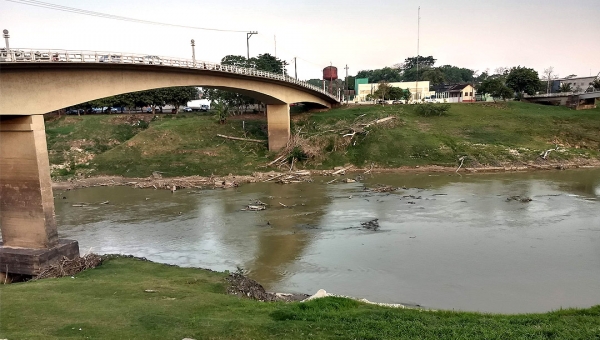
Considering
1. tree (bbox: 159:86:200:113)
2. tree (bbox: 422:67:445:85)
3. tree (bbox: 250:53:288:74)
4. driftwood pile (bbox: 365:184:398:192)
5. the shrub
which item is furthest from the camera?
tree (bbox: 422:67:445:85)

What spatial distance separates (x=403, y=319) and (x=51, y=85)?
19.8m

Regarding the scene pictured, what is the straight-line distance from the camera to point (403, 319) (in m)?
9.79

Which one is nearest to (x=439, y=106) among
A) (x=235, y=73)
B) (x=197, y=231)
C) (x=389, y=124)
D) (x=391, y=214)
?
(x=389, y=124)

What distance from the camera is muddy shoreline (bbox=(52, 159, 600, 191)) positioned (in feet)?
129

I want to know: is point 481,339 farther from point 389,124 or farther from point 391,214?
point 389,124

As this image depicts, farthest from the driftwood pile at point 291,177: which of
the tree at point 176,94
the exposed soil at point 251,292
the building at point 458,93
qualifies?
the building at point 458,93

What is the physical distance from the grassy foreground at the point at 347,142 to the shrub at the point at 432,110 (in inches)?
35.0

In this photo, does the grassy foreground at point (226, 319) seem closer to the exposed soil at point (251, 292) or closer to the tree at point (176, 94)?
the exposed soil at point (251, 292)

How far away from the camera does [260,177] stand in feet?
136

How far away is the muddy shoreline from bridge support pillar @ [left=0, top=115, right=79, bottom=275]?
695 inches

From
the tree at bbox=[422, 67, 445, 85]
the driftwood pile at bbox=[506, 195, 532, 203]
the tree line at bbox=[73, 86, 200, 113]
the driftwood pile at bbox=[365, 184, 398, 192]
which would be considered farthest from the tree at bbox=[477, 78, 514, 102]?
the tree line at bbox=[73, 86, 200, 113]

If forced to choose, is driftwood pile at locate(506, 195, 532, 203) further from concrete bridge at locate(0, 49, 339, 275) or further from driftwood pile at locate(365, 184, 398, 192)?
concrete bridge at locate(0, 49, 339, 275)

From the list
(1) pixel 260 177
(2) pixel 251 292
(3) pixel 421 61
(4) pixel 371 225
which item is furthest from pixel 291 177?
(3) pixel 421 61

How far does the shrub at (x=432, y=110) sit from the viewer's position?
5384 centimetres
